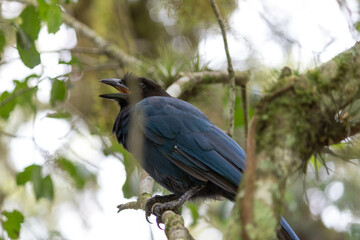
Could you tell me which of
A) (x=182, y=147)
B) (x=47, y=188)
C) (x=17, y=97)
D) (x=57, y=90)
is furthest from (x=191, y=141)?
(x=17, y=97)

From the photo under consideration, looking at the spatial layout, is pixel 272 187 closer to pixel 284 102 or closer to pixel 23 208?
pixel 284 102

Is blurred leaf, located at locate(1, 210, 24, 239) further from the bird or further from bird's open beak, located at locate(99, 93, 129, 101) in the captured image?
bird's open beak, located at locate(99, 93, 129, 101)

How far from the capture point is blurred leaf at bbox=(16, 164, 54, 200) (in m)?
3.95

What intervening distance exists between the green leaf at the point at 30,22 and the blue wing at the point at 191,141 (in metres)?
1.18

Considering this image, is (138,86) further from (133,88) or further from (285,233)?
(285,233)

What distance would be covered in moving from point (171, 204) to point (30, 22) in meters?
1.65

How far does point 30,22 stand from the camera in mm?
3340

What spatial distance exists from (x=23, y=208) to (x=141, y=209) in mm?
4077

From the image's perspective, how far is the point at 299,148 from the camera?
6.21 ft

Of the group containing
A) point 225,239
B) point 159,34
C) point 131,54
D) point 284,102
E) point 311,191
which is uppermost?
point 159,34

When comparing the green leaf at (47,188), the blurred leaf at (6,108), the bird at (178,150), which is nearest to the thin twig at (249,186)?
the bird at (178,150)

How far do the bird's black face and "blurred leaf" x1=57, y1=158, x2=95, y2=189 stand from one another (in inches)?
31.1

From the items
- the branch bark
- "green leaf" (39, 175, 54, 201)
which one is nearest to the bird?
"green leaf" (39, 175, 54, 201)

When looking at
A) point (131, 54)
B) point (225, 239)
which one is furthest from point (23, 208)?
point (225, 239)
